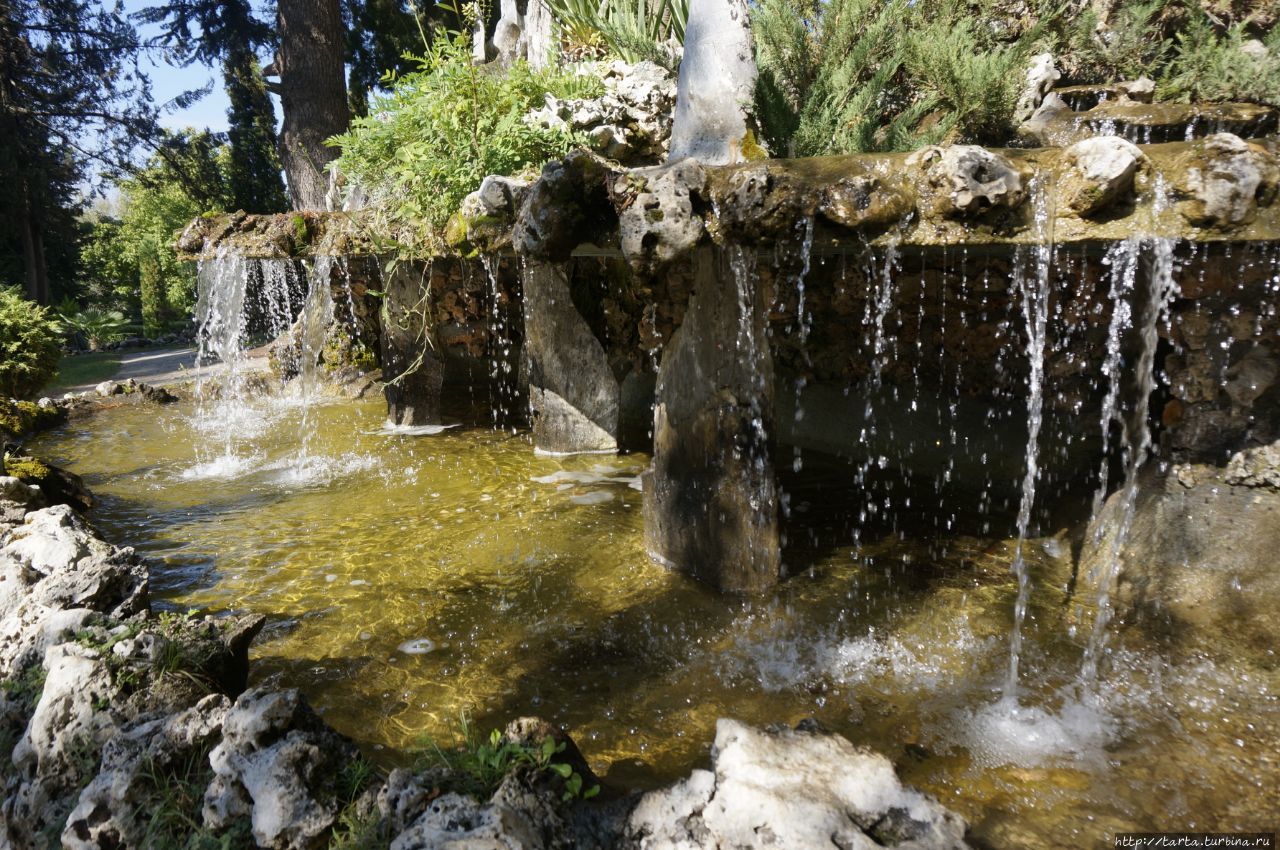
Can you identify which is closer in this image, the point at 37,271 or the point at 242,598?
the point at 242,598

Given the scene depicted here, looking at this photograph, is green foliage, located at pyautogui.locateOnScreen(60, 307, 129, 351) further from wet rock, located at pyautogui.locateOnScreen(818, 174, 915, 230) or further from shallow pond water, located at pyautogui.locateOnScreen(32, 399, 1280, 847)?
wet rock, located at pyautogui.locateOnScreen(818, 174, 915, 230)

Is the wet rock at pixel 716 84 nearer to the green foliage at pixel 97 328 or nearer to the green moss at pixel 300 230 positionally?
the green moss at pixel 300 230

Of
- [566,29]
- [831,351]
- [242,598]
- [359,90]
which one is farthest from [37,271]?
[831,351]

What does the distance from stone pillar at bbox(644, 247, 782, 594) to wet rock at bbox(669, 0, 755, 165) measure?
3.67ft

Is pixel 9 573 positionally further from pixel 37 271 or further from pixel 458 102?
pixel 37 271

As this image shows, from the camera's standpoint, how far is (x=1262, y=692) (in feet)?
11.1

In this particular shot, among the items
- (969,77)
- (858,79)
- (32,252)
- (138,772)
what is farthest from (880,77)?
(32,252)

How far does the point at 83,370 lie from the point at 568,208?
57.3ft

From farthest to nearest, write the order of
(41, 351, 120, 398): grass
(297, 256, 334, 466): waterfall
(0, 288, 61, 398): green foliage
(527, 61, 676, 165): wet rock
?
(41, 351, 120, 398): grass
(297, 256, 334, 466): waterfall
(0, 288, 61, 398): green foliage
(527, 61, 676, 165): wet rock

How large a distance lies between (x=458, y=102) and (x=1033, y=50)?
542 cm

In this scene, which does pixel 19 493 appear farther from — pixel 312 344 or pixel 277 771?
pixel 312 344

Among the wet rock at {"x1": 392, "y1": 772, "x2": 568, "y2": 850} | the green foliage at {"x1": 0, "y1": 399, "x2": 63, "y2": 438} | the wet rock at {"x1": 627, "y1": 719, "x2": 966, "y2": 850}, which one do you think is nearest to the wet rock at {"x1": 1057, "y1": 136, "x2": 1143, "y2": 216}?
the wet rock at {"x1": 627, "y1": 719, "x2": 966, "y2": 850}

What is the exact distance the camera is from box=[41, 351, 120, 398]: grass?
44.7ft

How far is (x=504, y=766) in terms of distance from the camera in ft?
7.27
